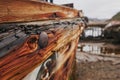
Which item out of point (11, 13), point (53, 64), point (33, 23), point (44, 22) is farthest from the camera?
point (53, 64)

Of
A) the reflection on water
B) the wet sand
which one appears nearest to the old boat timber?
the wet sand

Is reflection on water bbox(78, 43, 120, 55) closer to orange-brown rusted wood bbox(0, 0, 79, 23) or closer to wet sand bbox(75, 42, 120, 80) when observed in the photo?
wet sand bbox(75, 42, 120, 80)

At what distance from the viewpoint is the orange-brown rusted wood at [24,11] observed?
1.79 m

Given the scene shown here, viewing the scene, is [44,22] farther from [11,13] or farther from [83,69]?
[83,69]

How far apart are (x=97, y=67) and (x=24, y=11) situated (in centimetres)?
660

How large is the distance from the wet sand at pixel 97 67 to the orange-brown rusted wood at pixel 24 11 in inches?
178

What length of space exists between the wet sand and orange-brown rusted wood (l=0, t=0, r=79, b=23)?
178 inches

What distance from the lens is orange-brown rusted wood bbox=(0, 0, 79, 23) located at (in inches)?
70.6

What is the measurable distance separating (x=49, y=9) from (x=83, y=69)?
18.4 feet

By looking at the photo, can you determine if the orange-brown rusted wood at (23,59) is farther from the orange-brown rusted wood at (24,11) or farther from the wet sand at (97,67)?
the wet sand at (97,67)

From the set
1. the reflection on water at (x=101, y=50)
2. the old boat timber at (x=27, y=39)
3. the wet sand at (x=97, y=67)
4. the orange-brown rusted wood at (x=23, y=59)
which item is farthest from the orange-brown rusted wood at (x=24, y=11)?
the reflection on water at (x=101, y=50)

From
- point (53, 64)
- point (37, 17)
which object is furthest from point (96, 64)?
point (37, 17)

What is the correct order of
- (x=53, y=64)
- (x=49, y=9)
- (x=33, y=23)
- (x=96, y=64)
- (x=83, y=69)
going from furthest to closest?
(x=96, y=64), (x=83, y=69), (x=53, y=64), (x=49, y=9), (x=33, y=23)

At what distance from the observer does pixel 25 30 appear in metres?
2.05
